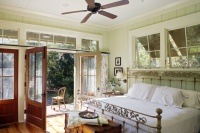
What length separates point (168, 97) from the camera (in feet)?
10.4

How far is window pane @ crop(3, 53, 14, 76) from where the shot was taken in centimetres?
403

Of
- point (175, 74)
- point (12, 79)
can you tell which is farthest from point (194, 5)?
point (12, 79)

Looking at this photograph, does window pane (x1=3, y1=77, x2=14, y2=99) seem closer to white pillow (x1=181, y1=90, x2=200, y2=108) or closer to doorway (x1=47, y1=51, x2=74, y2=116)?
doorway (x1=47, y1=51, x2=74, y2=116)

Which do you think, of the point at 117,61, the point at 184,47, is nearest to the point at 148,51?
the point at 184,47

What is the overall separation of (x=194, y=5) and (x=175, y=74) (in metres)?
1.60

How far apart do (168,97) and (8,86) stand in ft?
12.9

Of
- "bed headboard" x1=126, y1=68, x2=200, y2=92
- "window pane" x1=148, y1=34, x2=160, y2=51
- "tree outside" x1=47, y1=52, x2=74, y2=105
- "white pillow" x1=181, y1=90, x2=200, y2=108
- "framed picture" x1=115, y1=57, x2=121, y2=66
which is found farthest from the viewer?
"tree outside" x1=47, y1=52, x2=74, y2=105

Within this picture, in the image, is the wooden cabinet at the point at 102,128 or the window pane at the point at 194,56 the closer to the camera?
the wooden cabinet at the point at 102,128

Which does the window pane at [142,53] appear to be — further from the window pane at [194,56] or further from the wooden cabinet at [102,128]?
the wooden cabinet at [102,128]

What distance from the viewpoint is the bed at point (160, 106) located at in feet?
7.49

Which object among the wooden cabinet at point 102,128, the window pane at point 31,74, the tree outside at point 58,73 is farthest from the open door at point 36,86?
the tree outside at point 58,73

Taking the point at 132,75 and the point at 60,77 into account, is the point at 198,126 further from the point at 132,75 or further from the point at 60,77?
the point at 60,77

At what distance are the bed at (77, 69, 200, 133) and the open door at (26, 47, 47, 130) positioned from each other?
125 cm

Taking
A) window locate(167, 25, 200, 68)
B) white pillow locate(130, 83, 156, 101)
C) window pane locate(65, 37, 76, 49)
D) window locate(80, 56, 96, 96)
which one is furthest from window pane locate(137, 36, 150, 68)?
window pane locate(65, 37, 76, 49)
